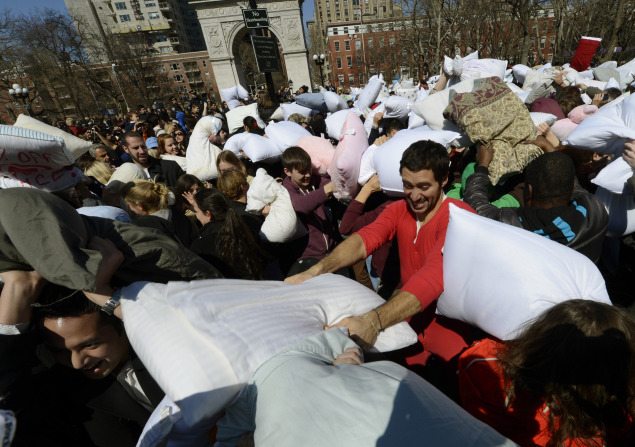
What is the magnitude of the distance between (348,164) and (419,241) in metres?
1.02

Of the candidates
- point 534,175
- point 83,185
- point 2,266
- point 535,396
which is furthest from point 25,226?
point 83,185

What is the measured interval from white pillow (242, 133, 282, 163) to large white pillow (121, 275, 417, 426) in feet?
9.33

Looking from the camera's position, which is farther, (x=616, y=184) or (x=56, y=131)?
(x=616, y=184)

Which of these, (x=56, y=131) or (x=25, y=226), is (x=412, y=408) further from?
(x=56, y=131)

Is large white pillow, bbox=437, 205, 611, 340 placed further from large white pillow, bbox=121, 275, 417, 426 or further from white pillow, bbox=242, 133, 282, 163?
white pillow, bbox=242, 133, 282, 163

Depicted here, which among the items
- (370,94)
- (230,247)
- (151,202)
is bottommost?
(230,247)

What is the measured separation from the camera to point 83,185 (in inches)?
124

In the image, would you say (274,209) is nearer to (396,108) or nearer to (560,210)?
(560,210)

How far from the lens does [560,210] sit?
164cm

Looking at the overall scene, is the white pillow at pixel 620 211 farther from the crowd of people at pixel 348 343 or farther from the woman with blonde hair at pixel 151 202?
the woman with blonde hair at pixel 151 202

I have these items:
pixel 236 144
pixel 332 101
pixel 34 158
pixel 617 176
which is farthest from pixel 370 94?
pixel 34 158

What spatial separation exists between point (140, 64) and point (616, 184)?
43.2 m

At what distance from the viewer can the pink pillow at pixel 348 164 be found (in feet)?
8.32

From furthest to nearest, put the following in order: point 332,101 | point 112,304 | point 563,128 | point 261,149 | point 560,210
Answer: point 332,101, point 261,149, point 563,128, point 560,210, point 112,304
